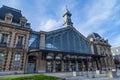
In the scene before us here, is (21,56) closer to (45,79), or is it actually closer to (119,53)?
(45,79)

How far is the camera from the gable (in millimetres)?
29073

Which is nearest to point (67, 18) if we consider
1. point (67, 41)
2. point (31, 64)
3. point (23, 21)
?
point (67, 41)

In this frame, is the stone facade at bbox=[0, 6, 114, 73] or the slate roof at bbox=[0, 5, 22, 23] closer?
the stone facade at bbox=[0, 6, 114, 73]

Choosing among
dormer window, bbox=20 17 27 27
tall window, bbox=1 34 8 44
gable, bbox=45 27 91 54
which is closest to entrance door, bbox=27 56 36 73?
gable, bbox=45 27 91 54

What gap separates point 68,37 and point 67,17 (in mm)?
9884

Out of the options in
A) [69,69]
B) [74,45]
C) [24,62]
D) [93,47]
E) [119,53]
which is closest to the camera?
[24,62]

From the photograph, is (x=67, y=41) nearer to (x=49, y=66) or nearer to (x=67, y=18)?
(x=49, y=66)

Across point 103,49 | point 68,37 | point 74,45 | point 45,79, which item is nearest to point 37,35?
point 68,37

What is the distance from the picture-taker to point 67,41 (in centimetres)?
3186

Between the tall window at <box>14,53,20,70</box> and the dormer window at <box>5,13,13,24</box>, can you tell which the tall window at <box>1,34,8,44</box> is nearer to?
the dormer window at <box>5,13,13,24</box>

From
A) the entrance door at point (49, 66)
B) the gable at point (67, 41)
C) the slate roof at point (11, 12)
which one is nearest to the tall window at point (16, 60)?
the entrance door at point (49, 66)

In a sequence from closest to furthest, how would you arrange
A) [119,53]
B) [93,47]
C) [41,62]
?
[41,62], [93,47], [119,53]

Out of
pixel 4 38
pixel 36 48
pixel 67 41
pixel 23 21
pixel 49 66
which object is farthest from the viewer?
pixel 67 41

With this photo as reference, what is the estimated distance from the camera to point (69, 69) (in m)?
29.8
